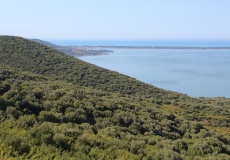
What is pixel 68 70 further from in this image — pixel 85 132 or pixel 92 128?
pixel 85 132

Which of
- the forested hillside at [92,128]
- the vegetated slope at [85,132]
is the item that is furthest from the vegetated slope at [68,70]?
the vegetated slope at [85,132]

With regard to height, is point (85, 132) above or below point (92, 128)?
above

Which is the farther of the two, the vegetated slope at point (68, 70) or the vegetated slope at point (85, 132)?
the vegetated slope at point (68, 70)

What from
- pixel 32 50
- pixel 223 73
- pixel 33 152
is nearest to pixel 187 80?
pixel 223 73

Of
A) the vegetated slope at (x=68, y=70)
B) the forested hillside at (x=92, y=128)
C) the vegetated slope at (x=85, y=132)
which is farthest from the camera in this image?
the vegetated slope at (x=68, y=70)

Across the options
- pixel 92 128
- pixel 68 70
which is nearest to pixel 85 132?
pixel 92 128

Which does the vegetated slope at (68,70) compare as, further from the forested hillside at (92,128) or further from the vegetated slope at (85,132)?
the vegetated slope at (85,132)

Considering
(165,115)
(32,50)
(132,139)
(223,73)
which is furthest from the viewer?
(223,73)

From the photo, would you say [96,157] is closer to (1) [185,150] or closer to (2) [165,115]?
(1) [185,150]
